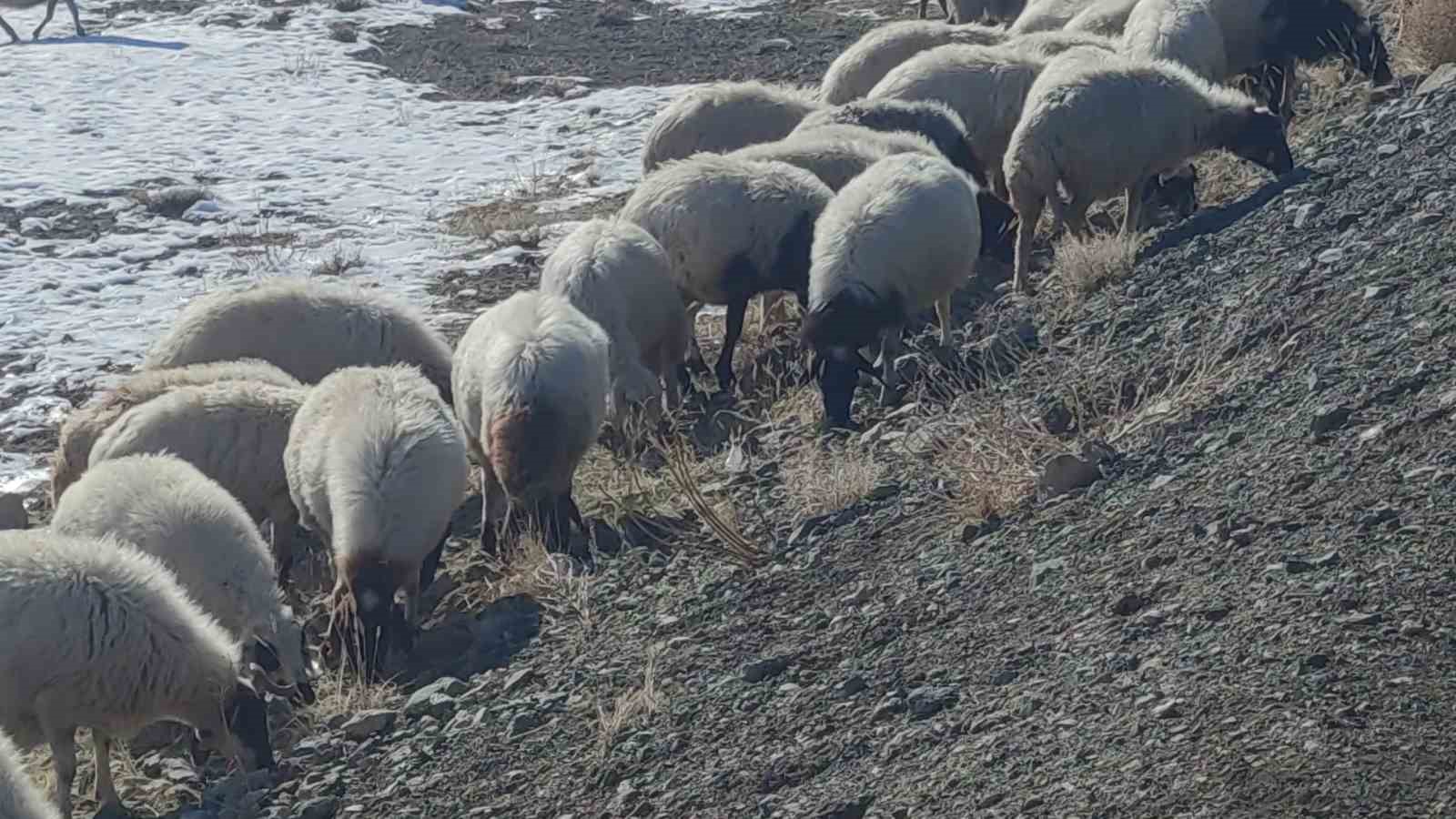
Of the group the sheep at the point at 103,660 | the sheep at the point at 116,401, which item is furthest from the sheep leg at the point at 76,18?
the sheep at the point at 103,660

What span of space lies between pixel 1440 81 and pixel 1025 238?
2.67m

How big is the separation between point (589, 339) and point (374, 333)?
6.42 feet

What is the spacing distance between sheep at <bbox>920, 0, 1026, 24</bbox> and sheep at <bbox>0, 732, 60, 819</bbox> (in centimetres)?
1539

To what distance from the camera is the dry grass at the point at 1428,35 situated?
12.6 metres

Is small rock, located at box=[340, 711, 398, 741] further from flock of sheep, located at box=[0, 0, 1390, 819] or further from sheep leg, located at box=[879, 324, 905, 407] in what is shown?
sheep leg, located at box=[879, 324, 905, 407]

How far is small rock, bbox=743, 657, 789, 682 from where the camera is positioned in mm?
6969

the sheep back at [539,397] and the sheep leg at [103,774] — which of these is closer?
the sheep leg at [103,774]

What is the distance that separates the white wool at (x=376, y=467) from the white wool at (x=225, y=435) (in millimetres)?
232

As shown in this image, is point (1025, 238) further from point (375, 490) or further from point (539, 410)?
point (375, 490)

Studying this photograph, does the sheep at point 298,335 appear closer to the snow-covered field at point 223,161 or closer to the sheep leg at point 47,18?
the snow-covered field at point 223,161

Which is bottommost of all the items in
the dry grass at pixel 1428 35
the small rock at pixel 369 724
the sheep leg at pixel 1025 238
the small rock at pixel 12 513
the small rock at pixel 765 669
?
the small rock at pixel 12 513

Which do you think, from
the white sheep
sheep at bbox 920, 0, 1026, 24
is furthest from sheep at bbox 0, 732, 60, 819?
sheep at bbox 920, 0, 1026, 24

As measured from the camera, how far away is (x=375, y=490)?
8.85 metres

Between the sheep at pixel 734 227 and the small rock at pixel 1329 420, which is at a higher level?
the small rock at pixel 1329 420
